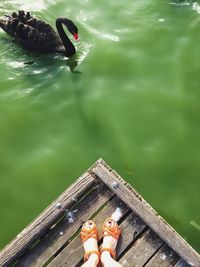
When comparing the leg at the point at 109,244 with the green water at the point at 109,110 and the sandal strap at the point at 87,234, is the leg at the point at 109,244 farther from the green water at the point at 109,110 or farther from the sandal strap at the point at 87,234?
the green water at the point at 109,110

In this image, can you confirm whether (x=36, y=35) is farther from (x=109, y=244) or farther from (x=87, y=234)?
(x=109, y=244)

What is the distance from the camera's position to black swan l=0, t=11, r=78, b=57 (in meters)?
6.33

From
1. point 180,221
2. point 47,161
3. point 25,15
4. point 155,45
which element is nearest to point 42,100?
point 47,161

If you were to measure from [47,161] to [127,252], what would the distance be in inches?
64.0

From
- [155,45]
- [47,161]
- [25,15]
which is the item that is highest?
[25,15]

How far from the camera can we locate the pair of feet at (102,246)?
4.08 m

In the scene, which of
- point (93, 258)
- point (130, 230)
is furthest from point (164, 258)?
point (93, 258)

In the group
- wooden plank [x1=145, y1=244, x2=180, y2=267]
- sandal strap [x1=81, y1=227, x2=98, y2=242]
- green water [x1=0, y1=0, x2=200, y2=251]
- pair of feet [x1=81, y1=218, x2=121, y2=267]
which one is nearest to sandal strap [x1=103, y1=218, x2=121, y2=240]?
pair of feet [x1=81, y1=218, x2=121, y2=267]

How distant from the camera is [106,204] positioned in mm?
4473

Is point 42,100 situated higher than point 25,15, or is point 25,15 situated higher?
point 25,15

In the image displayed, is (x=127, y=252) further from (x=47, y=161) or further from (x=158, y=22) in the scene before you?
(x=158, y=22)

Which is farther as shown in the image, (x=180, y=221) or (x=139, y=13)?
(x=139, y=13)

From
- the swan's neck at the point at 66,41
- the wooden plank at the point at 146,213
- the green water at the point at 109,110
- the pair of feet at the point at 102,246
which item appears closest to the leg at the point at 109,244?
the pair of feet at the point at 102,246

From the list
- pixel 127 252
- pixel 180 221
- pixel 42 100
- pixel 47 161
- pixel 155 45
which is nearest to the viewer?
→ pixel 127 252
